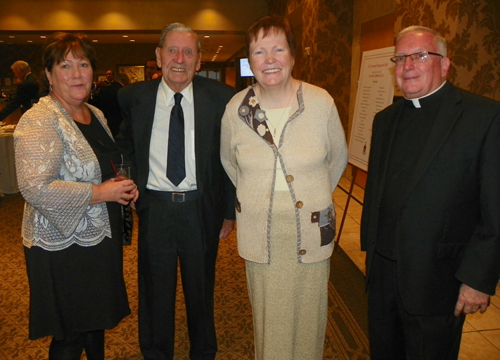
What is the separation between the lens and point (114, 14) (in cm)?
1031

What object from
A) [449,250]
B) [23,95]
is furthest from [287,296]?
[23,95]

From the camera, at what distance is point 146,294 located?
222 centimetres

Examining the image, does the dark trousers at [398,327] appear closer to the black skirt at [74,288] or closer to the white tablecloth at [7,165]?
the black skirt at [74,288]

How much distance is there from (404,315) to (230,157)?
41.2 inches

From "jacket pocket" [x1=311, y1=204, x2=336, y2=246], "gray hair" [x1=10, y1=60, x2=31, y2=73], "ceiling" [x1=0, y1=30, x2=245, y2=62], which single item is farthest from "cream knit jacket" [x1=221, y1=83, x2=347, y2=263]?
"ceiling" [x1=0, y1=30, x2=245, y2=62]

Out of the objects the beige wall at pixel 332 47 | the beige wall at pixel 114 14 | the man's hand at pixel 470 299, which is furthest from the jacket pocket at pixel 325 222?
the beige wall at pixel 114 14

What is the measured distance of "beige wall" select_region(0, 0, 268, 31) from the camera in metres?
10.2

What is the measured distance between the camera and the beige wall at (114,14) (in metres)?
Result: 10.2

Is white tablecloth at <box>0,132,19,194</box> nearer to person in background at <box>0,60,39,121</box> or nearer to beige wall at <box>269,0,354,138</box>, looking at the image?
person in background at <box>0,60,39,121</box>

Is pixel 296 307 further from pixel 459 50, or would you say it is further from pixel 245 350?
pixel 459 50

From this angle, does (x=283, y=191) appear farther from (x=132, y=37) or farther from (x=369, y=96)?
(x=132, y=37)

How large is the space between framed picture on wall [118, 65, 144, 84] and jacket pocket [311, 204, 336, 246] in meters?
14.8

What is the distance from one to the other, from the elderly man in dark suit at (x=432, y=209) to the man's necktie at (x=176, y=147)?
95 centimetres

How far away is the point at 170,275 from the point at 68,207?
0.72m
